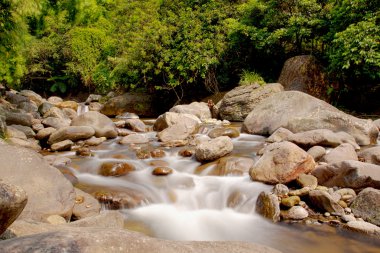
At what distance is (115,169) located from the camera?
24.2 feet

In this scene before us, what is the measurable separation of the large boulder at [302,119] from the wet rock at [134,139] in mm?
3072

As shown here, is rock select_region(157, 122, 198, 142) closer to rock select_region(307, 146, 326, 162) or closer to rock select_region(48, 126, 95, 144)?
rock select_region(48, 126, 95, 144)

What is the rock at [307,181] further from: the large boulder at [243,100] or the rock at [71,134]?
the rock at [71,134]

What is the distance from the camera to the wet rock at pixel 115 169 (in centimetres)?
730

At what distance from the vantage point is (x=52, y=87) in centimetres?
2244

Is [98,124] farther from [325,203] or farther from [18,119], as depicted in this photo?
[325,203]

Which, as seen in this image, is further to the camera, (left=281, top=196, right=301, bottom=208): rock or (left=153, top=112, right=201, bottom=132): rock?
(left=153, top=112, right=201, bottom=132): rock

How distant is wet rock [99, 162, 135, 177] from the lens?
7302 mm

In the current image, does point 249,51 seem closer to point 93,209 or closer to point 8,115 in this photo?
point 8,115

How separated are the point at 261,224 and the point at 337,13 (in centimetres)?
974

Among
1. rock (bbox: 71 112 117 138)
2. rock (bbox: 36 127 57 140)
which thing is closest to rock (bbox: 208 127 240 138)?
rock (bbox: 71 112 117 138)

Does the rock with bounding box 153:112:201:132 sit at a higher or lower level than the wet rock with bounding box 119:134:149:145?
higher

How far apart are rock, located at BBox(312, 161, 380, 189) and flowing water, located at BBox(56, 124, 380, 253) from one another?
1.01 m

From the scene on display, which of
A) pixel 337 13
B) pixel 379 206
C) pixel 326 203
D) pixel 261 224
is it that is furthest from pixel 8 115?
pixel 337 13
